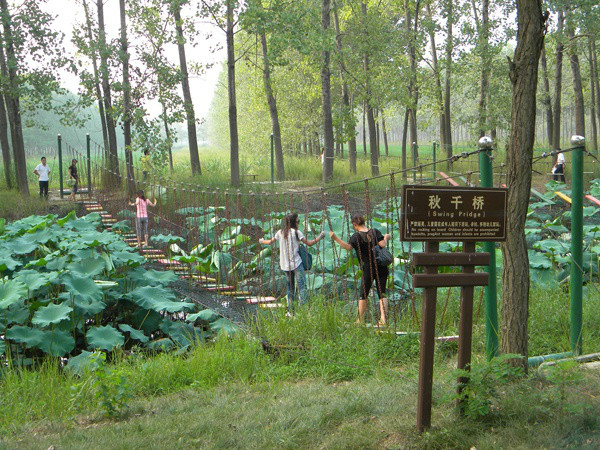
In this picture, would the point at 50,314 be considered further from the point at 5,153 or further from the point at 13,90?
the point at 5,153

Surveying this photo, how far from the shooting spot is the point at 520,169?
4.62 m

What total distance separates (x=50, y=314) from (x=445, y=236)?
14.8 ft

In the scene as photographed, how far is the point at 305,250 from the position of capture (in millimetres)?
8867

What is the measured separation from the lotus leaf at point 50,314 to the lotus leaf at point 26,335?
11 centimetres

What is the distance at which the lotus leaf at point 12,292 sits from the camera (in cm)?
689

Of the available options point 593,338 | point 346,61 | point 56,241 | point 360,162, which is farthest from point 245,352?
point 360,162

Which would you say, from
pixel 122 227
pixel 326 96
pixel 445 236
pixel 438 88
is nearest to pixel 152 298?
pixel 445 236

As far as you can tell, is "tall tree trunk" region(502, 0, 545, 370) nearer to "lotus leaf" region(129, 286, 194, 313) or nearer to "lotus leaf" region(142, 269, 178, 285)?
"lotus leaf" region(129, 286, 194, 313)

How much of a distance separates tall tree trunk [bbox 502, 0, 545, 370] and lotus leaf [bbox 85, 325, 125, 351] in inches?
160

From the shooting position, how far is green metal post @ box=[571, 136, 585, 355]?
5367 mm

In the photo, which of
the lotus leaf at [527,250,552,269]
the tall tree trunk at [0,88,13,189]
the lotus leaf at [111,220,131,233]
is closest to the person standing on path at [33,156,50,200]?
the tall tree trunk at [0,88,13,189]

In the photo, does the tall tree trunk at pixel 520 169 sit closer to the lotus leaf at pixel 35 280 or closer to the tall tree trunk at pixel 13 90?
the lotus leaf at pixel 35 280

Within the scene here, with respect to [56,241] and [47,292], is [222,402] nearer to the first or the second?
[47,292]

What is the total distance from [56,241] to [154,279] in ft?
7.11
